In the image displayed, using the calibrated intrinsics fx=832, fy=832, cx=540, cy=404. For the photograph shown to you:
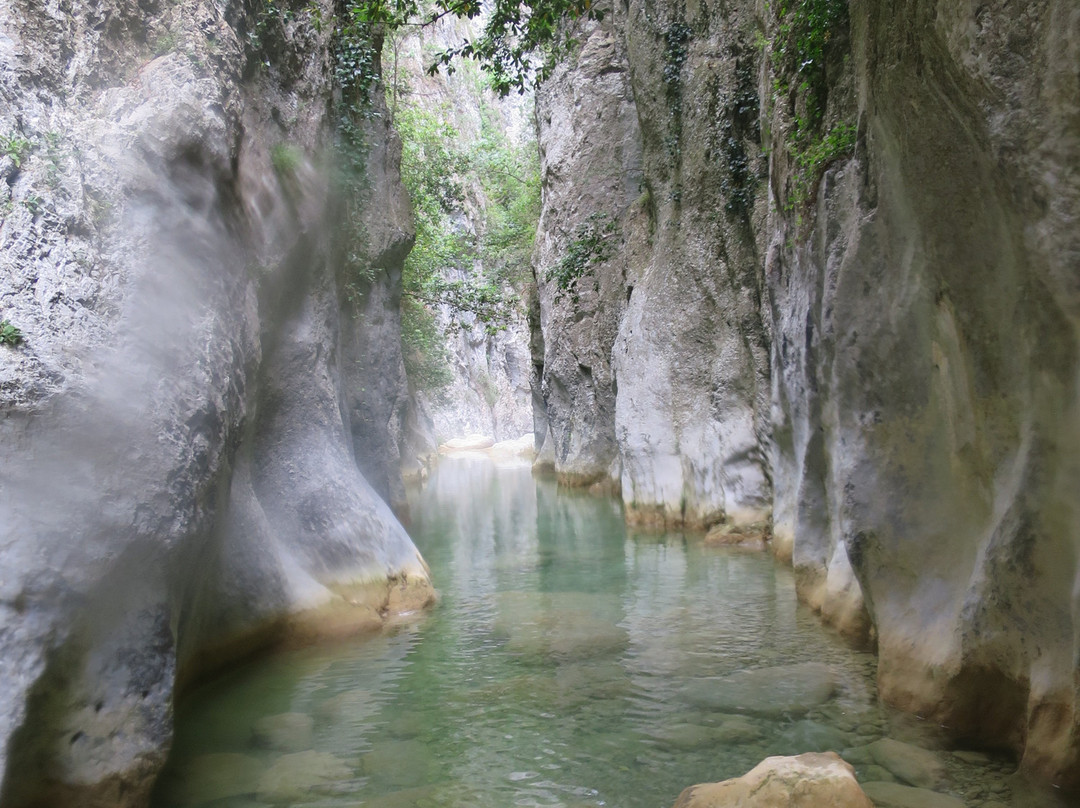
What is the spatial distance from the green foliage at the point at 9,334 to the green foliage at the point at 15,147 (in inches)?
36.2

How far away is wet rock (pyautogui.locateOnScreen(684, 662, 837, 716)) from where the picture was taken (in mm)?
5438

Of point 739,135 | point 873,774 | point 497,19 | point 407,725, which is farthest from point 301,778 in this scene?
point 739,135

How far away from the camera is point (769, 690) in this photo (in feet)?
18.9

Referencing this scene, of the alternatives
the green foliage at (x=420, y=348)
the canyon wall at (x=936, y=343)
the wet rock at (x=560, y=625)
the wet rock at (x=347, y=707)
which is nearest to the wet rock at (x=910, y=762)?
the canyon wall at (x=936, y=343)

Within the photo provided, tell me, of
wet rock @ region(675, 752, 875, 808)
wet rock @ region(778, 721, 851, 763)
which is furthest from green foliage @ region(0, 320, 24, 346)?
wet rock @ region(778, 721, 851, 763)

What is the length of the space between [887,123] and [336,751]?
4.92 m

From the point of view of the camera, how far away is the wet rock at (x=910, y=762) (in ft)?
13.8

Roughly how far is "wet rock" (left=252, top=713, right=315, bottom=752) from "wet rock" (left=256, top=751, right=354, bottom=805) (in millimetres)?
168

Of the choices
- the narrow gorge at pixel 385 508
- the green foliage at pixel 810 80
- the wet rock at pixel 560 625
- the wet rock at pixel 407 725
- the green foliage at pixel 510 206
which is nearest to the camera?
the narrow gorge at pixel 385 508

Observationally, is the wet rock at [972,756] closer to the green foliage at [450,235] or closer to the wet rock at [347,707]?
the wet rock at [347,707]

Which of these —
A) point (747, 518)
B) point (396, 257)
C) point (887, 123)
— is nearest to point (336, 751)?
point (887, 123)

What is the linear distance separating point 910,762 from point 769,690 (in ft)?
4.59

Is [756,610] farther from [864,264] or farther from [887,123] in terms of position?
[887,123]

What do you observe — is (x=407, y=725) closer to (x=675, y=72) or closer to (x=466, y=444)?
(x=675, y=72)
